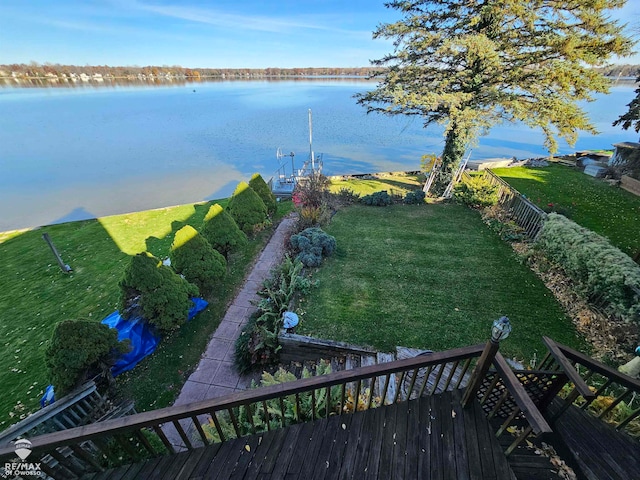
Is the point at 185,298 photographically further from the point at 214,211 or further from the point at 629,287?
the point at 629,287

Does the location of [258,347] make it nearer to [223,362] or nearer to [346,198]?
[223,362]

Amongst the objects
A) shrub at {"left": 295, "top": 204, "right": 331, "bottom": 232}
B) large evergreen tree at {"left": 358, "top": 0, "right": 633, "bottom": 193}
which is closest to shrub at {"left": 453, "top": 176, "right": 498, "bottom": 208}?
large evergreen tree at {"left": 358, "top": 0, "right": 633, "bottom": 193}

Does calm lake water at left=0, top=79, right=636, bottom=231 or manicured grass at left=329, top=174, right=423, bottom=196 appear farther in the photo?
calm lake water at left=0, top=79, right=636, bottom=231

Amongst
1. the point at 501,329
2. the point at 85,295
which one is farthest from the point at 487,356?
the point at 85,295

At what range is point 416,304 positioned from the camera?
632 cm

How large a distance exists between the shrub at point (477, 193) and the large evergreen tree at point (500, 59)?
2336mm

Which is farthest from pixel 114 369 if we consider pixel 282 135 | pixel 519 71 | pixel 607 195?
pixel 282 135

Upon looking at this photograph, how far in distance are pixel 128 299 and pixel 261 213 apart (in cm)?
500

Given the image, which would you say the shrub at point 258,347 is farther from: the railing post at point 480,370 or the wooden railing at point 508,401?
the wooden railing at point 508,401

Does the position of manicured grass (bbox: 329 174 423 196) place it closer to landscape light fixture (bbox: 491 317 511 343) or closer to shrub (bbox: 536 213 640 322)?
shrub (bbox: 536 213 640 322)

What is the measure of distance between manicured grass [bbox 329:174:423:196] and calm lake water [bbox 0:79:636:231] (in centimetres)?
277

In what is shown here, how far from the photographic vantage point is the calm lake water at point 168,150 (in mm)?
14977

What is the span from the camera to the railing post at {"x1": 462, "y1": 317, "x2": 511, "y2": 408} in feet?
7.98

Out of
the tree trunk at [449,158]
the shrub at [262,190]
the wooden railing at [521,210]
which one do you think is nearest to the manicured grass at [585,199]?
the wooden railing at [521,210]
